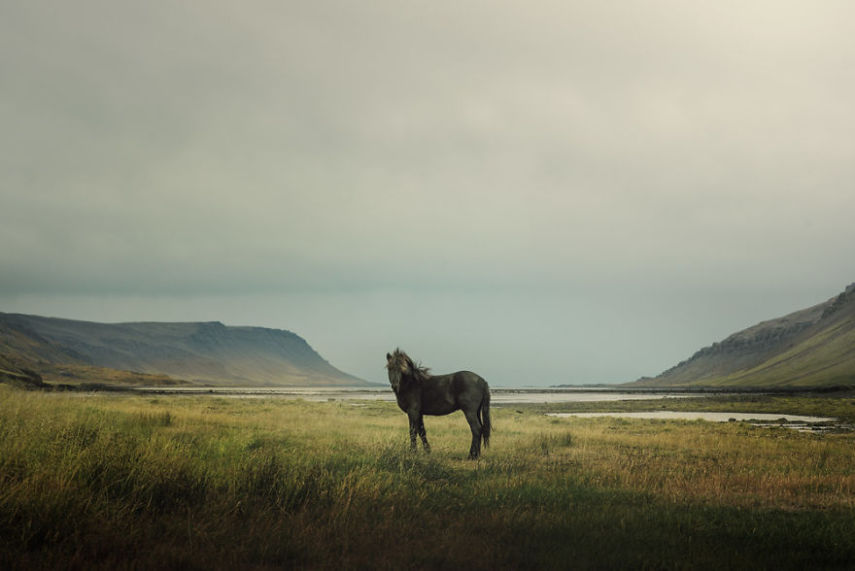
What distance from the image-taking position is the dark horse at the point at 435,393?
16.8 m

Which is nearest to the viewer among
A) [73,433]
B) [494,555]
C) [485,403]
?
[494,555]

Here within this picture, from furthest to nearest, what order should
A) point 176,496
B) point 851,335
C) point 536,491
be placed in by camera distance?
point 851,335, point 536,491, point 176,496

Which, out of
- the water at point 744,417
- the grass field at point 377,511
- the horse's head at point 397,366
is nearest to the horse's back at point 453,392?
the horse's head at point 397,366

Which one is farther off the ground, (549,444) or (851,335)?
(851,335)

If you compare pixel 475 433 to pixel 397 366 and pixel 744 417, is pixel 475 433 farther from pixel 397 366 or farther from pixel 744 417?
pixel 744 417

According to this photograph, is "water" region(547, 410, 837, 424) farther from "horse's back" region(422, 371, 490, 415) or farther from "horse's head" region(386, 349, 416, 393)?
"horse's head" region(386, 349, 416, 393)

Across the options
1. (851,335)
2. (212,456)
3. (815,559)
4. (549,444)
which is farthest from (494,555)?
(851,335)

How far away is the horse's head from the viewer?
54.6ft

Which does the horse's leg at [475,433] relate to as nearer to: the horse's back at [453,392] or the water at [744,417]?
the horse's back at [453,392]

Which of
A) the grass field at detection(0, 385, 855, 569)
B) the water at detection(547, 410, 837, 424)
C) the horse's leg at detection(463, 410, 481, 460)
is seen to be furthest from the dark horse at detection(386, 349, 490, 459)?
the water at detection(547, 410, 837, 424)

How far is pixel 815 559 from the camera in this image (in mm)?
7641

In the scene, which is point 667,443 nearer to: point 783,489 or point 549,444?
point 549,444

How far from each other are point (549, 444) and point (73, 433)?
51.1 feet

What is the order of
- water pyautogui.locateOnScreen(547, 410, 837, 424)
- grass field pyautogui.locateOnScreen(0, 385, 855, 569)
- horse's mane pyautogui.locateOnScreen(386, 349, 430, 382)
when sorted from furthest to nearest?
water pyautogui.locateOnScreen(547, 410, 837, 424)
horse's mane pyautogui.locateOnScreen(386, 349, 430, 382)
grass field pyautogui.locateOnScreen(0, 385, 855, 569)
